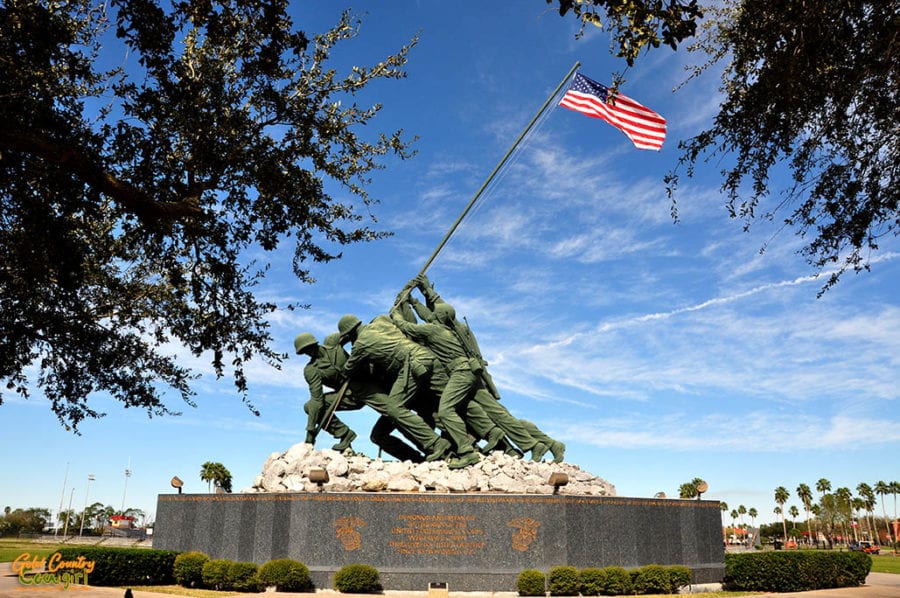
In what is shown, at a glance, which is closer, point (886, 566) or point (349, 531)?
point (349, 531)

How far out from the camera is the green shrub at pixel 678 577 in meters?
16.4

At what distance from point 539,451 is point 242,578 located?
8486 mm

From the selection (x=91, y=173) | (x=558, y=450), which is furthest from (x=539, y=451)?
(x=91, y=173)

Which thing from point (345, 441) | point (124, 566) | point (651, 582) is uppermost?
point (345, 441)

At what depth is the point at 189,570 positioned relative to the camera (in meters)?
A: 16.7

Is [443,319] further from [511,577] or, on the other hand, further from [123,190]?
[123,190]

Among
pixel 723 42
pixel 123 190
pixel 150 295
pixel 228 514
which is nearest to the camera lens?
pixel 123 190

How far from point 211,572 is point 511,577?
22.6 ft

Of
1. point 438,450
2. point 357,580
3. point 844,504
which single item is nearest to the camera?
point 357,580

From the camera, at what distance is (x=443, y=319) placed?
20.5m

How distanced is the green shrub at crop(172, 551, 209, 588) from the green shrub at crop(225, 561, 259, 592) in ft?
4.30

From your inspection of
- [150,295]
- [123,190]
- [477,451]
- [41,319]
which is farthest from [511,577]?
[123,190]

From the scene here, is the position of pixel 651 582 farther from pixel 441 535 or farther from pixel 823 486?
pixel 823 486

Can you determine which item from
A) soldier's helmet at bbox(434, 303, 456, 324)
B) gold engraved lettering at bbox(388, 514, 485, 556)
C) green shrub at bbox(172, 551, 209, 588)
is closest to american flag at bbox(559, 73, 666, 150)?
soldier's helmet at bbox(434, 303, 456, 324)
